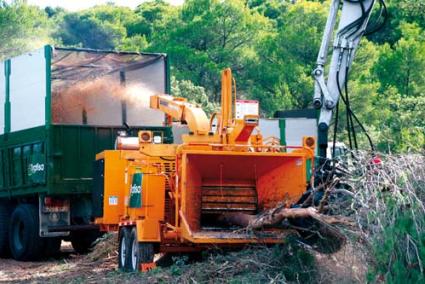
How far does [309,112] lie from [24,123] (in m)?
13.2

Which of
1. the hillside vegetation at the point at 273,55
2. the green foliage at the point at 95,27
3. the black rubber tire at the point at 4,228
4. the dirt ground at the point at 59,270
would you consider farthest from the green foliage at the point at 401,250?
the green foliage at the point at 95,27

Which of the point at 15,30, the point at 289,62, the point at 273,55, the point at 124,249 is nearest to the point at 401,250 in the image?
the point at 124,249

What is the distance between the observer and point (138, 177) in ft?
45.2

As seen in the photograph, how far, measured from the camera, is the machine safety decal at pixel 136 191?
540 inches

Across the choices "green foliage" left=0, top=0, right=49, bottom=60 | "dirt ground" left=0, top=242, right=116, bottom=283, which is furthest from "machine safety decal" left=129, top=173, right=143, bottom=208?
"green foliage" left=0, top=0, right=49, bottom=60

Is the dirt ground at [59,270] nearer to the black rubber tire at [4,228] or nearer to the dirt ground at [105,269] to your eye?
the dirt ground at [105,269]

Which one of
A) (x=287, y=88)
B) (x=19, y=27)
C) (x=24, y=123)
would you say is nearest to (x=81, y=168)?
(x=24, y=123)

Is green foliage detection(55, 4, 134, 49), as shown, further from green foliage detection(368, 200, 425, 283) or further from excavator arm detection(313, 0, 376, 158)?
green foliage detection(368, 200, 425, 283)

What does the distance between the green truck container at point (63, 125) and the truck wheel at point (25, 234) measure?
0.7 inches

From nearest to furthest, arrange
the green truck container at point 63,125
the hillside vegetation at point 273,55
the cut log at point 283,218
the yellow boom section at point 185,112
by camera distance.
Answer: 1. the cut log at point 283,218
2. the yellow boom section at point 185,112
3. the green truck container at point 63,125
4. the hillside vegetation at point 273,55

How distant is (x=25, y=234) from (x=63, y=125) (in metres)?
2.12

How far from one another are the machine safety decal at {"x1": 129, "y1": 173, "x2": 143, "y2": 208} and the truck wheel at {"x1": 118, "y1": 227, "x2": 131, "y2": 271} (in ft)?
1.48

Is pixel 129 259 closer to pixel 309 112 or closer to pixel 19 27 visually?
pixel 309 112

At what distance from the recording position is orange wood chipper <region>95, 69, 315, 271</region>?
13.2 m
